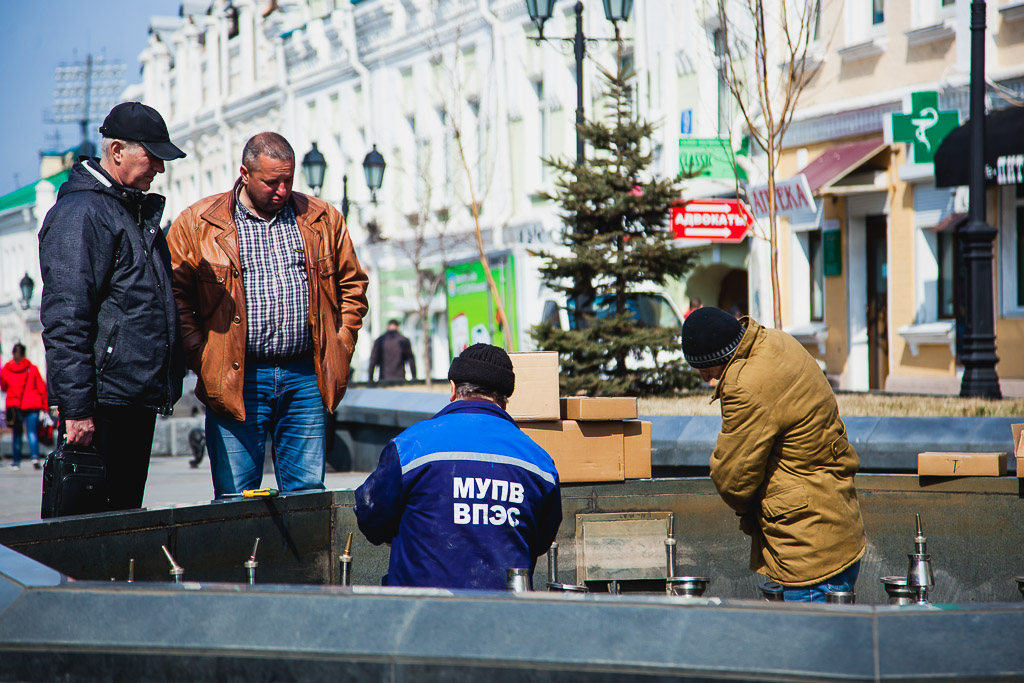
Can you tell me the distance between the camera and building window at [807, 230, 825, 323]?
862 inches

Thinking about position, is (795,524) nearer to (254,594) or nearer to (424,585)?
(424,585)

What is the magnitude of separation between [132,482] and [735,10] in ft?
62.7

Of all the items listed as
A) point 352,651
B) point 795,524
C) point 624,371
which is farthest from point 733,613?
point 624,371

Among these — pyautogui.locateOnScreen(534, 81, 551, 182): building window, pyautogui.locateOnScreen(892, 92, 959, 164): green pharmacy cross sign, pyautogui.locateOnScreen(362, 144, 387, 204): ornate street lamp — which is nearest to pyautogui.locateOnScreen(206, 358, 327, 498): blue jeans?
pyautogui.locateOnScreen(892, 92, 959, 164): green pharmacy cross sign

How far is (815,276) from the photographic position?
22.1m

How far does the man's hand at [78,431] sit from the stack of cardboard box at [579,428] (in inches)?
85.9

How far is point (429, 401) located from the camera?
11.4 meters

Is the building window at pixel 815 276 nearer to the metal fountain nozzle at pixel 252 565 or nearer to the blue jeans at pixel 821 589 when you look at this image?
the blue jeans at pixel 821 589

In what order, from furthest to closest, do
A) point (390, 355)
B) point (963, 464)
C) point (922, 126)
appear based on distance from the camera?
1. point (390, 355)
2. point (922, 126)
3. point (963, 464)

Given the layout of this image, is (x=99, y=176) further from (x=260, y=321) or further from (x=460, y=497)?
(x=460, y=497)

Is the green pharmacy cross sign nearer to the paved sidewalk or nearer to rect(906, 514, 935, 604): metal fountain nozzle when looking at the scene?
the paved sidewalk

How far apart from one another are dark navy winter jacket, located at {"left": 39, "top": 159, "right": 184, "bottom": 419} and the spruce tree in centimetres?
729

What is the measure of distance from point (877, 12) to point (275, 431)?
17.0 m

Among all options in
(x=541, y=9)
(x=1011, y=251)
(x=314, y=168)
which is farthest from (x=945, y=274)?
(x=314, y=168)
